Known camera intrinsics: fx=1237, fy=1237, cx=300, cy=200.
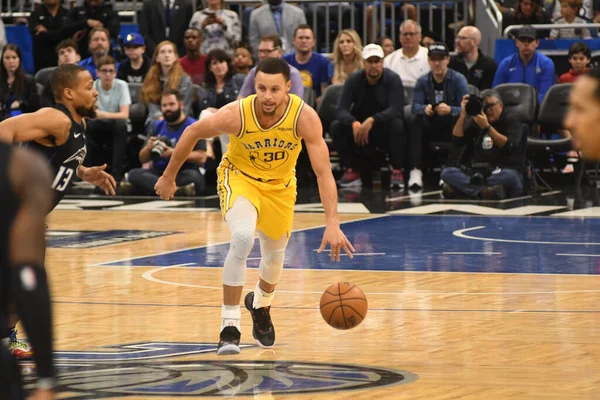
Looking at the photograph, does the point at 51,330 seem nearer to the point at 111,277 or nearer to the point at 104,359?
the point at 104,359

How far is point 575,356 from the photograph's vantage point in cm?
677

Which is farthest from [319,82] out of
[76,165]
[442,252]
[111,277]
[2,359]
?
[2,359]

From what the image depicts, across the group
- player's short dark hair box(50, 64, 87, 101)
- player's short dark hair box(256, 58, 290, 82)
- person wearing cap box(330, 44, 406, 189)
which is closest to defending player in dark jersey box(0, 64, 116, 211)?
player's short dark hair box(50, 64, 87, 101)

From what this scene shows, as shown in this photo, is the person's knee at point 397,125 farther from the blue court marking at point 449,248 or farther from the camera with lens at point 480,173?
the blue court marking at point 449,248

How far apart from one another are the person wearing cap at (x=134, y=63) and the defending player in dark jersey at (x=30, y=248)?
1496 centimetres

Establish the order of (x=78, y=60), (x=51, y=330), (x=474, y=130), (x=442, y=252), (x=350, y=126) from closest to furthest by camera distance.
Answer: (x=51, y=330) → (x=442, y=252) → (x=474, y=130) → (x=350, y=126) → (x=78, y=60)

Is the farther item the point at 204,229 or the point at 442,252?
the point at 204,229

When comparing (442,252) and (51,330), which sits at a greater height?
(51,330)

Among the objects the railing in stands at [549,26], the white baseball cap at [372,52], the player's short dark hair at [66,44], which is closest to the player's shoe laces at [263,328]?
the white baseball cap at [372,52]

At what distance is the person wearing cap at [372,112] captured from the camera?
663 inches

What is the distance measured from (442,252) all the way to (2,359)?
8.01 meters

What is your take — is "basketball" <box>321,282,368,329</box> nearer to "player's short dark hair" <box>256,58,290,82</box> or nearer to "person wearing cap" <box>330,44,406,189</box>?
"player's short dark hair" <box>256,58,290,82</box>

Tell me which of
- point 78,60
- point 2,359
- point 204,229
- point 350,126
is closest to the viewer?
point 2,359

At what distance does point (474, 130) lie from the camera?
1602 centimetres
